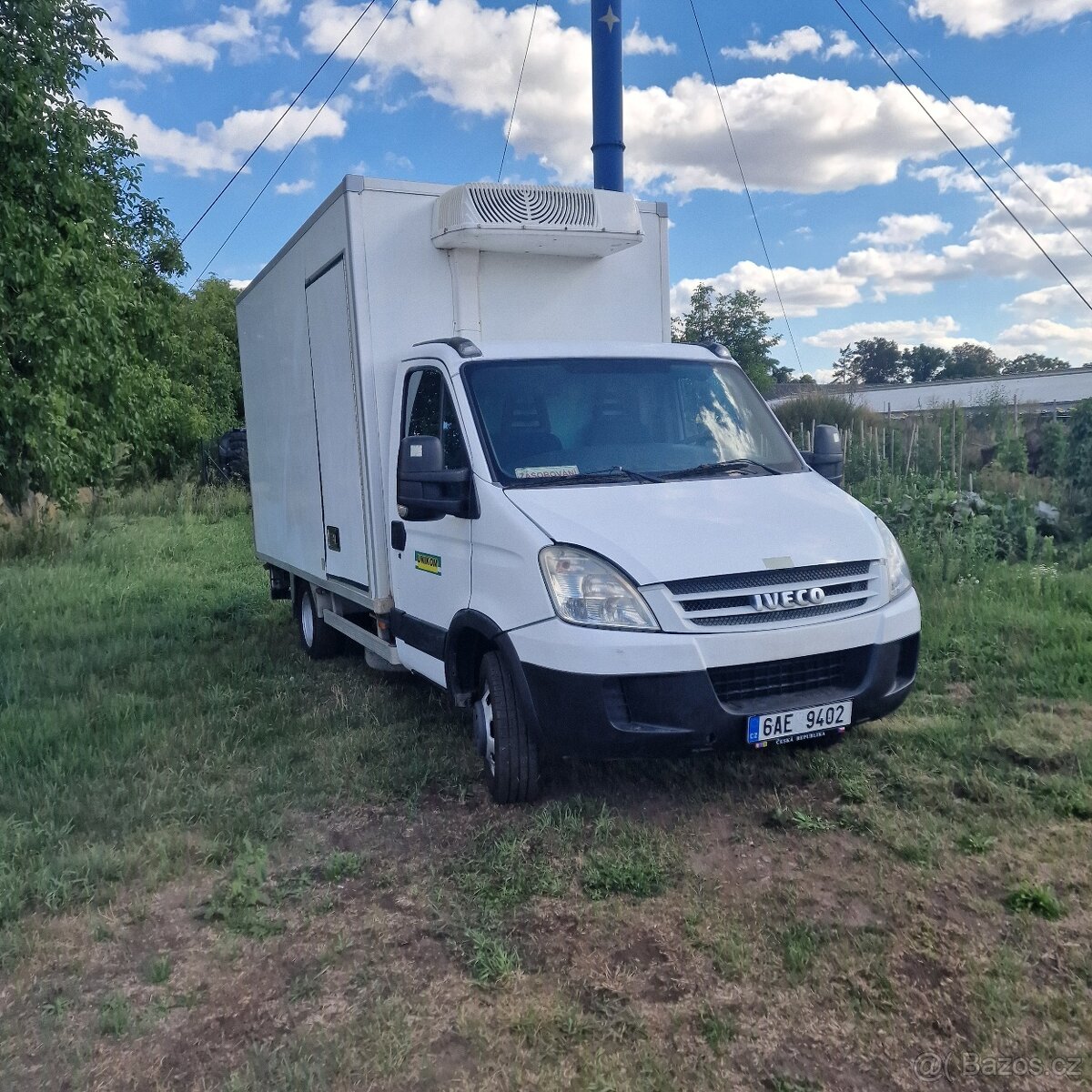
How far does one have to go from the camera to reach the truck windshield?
4.61 metres

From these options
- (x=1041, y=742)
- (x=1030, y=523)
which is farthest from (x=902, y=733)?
(x=1030, y=523)

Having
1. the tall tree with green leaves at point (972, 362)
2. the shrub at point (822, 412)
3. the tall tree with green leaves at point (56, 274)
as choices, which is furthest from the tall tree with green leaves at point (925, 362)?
the tall tree with green leaves at point (56, 274)

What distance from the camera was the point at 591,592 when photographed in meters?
3.89

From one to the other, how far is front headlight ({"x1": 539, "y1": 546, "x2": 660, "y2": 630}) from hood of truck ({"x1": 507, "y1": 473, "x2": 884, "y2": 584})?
51mm

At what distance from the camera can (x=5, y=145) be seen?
11.7 m

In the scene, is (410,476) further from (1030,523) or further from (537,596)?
(1030,523)

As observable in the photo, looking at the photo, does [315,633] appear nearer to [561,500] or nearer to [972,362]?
[561,500]

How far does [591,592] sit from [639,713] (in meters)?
0.51

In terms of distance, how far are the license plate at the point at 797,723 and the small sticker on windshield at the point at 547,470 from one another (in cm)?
142

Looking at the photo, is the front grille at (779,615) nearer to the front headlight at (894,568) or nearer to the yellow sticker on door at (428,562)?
the front headlight at (894,568)

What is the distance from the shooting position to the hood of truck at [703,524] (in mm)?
3898

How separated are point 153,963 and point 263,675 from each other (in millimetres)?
4088

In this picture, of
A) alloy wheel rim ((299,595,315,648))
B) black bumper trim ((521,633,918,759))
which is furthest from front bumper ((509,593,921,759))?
alloy wheel rim ((299,595,315,648))

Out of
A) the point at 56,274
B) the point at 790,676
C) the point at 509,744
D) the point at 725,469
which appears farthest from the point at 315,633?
the point at 56,274
